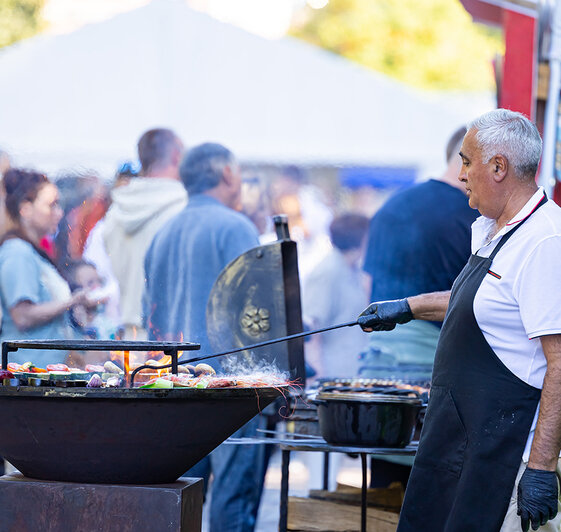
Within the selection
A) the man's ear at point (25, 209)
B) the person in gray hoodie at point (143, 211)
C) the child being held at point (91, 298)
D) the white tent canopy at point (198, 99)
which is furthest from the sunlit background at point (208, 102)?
the man's ear at point (25, 209)

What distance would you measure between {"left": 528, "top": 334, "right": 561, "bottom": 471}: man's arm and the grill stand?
114 cm

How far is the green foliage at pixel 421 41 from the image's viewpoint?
21109 mm

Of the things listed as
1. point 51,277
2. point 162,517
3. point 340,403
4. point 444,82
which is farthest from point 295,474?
point 444,82

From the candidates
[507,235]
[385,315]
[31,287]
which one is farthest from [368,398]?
[31,287]

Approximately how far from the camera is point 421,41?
2147cm

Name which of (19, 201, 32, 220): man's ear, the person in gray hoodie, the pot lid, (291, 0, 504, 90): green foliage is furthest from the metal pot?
(291, 0, 504, 90): green foliage

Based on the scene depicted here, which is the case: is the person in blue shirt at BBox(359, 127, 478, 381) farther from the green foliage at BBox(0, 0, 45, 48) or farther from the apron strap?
the green foliage at BBox(0, 0, 45, 48)

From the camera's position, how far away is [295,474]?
27.1 ft

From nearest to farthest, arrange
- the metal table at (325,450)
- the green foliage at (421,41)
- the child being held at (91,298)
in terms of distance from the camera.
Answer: the metal table at (325,450) < the child being held at (91,298) < the green foliage at (421,41)

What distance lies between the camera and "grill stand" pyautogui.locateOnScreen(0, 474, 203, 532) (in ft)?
9.59

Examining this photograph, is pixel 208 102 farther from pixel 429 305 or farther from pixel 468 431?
pixel 468 431

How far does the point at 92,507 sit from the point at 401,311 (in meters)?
1.37

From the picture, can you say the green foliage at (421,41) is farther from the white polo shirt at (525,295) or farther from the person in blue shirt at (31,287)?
the white polo shirt at (525,295)

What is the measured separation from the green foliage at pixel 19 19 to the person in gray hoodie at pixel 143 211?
14425 millimetres
